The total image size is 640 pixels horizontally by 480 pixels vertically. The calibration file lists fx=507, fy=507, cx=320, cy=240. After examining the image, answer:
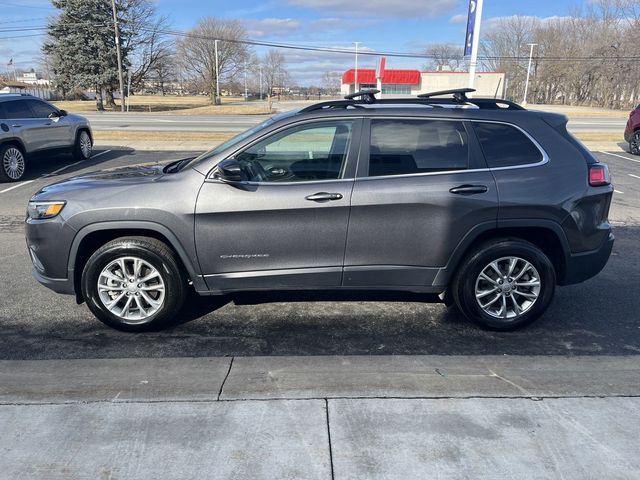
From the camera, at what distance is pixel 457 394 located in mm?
3119

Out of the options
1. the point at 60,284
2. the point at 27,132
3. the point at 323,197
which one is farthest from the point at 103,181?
the point at 27,132

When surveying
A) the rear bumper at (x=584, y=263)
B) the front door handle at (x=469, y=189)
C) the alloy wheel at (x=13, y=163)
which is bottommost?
the alloy wheel at (x=13, y=163)

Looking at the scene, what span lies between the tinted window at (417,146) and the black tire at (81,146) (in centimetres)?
1099

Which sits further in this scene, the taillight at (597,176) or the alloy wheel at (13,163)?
the alloy wheel at (13,163)

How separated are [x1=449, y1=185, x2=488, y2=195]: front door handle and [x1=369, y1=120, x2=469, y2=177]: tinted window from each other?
18 cm

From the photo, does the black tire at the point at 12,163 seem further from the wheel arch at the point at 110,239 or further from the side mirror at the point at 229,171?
the side mirror at the point at 229,171

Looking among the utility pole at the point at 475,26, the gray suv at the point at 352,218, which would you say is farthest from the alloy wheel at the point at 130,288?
the utility pole at the point at 475,26

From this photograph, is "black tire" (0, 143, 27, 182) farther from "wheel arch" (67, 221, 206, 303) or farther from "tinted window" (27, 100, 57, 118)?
"wheel arch" (67, 221, 206, 303)

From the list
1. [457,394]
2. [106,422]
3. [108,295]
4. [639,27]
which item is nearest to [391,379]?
[457,394]

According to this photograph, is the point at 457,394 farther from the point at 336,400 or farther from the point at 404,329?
the point at 404,329

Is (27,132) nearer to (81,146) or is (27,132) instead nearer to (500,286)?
(81,146)

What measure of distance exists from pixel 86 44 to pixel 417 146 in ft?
151

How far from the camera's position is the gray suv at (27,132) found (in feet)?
34.2

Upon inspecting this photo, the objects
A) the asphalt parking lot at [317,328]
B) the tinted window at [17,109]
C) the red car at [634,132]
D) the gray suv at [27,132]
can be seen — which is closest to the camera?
the asphalt parking lot at [317,328]
